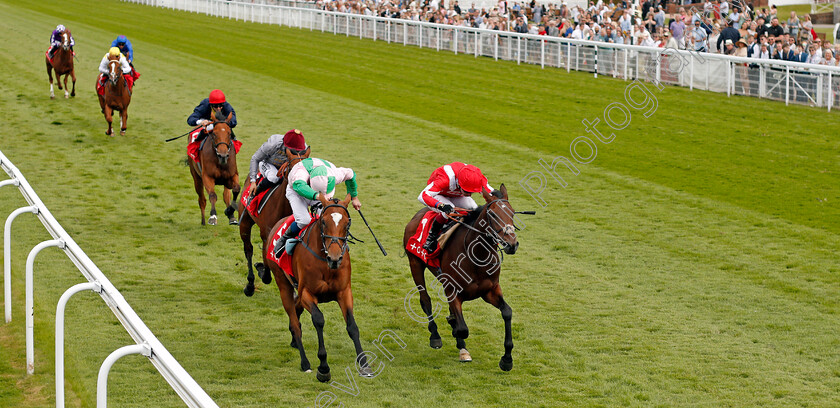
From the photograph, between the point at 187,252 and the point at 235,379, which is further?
the point at 187,252

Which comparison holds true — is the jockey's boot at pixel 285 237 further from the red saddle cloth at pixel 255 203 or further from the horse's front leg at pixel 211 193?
the horse's front leg at pixel 211 193

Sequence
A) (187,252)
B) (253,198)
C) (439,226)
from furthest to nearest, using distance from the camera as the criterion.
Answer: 1. (187,252)
2. (253,198)
3. (439,226)

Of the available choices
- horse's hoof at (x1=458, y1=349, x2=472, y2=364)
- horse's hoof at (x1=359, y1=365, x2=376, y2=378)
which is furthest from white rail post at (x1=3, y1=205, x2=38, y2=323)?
horse's hoof at (x1=458, y1=349, x2=472, y2=364)

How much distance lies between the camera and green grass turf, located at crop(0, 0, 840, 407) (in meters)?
6.48

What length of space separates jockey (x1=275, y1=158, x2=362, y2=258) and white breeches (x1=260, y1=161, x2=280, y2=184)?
0.90m

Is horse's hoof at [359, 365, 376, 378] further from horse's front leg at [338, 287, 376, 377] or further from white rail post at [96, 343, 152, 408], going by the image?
white rail post at [96, 343, 152, 408]

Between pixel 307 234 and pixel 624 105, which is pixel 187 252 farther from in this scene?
pixel 624 105

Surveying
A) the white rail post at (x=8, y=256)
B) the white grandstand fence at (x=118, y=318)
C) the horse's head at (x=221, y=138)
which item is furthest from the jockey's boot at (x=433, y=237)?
the horse's head at (x=221, y=138)

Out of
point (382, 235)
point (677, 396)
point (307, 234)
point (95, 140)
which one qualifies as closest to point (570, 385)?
point (677, 396)

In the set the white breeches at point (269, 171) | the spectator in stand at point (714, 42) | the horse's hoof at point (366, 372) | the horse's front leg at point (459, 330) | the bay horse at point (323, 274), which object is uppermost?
the spectator in stand at point (714, 42)

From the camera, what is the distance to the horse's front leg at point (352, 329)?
6.37 meters

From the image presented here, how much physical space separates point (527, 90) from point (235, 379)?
14.6 metres

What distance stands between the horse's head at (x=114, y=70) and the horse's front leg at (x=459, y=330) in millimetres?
9635

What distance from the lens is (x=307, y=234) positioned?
253 inches
